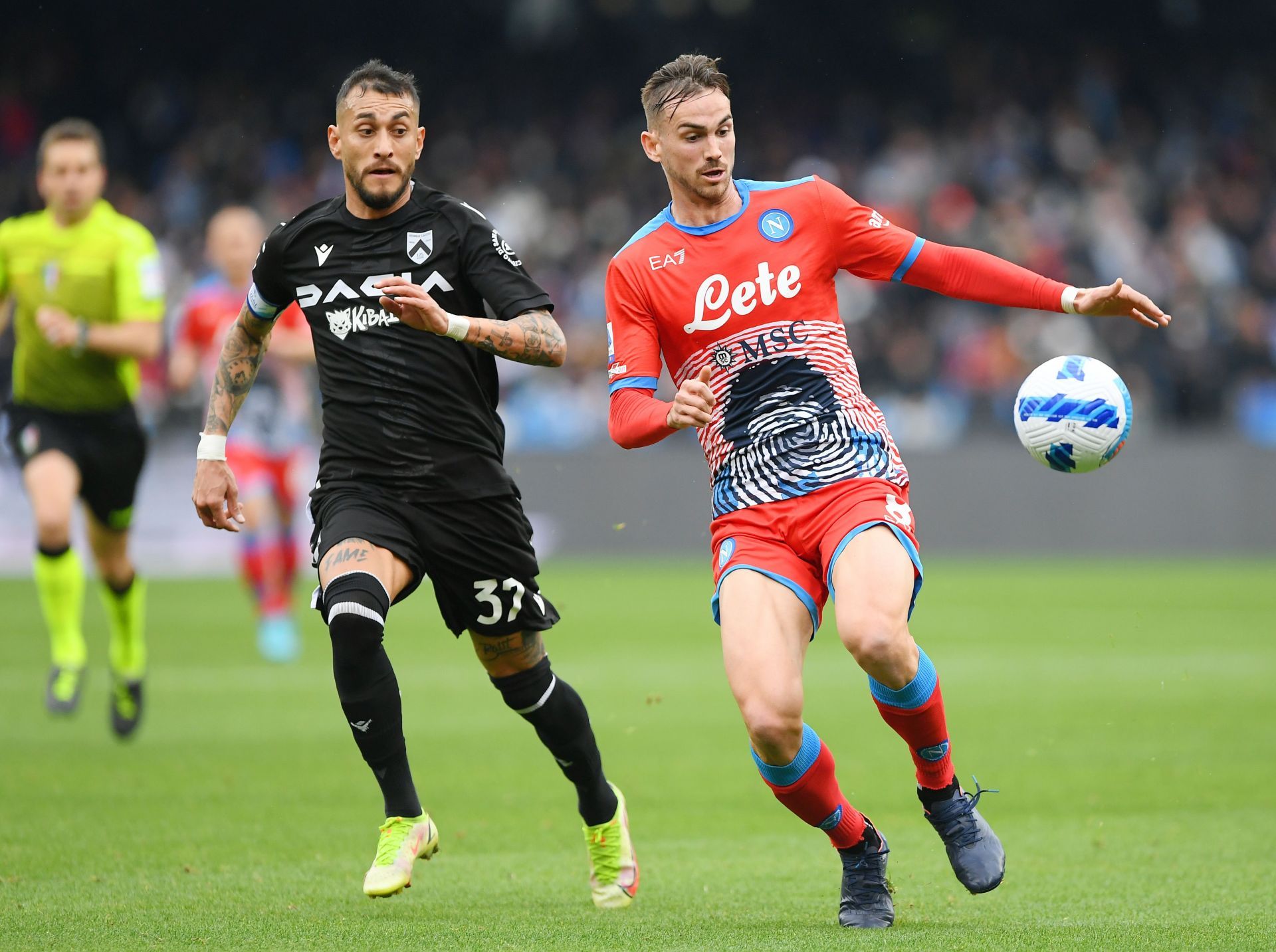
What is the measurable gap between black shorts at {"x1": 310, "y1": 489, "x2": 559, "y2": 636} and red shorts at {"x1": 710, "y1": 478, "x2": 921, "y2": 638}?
0.68 metres

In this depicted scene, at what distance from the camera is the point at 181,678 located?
11945 millimetres

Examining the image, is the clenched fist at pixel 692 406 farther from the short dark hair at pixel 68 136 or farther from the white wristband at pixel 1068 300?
the short dark hair at pixel 68 136

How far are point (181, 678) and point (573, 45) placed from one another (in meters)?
Answer: 17.4

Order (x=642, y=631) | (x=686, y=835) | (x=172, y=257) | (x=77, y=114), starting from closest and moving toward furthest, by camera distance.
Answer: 1. (x=686, y=835)
2. (x=642, y=631)
3. (x=172, y=257)
4. (x=77, y=114)

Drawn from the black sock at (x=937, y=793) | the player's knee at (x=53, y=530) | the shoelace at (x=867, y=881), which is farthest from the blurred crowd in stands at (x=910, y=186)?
the shoelace at (x=867, y=881)

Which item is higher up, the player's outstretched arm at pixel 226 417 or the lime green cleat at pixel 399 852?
the player's outstretched arm at pixel 226 417

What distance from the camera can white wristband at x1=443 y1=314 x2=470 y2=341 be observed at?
514 cm

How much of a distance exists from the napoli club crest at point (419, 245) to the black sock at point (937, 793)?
2.28 meters

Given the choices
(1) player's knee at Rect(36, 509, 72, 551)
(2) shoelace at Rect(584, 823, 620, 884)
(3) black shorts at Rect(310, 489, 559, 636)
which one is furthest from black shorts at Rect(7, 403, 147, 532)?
(2) shoelace at Rect(584, 823, 620, 884)

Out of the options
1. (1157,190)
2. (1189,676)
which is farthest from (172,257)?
(1189,676)

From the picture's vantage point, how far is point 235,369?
5.88m

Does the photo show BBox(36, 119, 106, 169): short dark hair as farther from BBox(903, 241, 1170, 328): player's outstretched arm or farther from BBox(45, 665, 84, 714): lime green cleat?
BBox(903, 241, 1170, 328): player's outstretched arm

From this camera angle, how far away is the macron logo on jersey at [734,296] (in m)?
5.46

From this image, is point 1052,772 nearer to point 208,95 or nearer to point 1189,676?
point 1189,676
